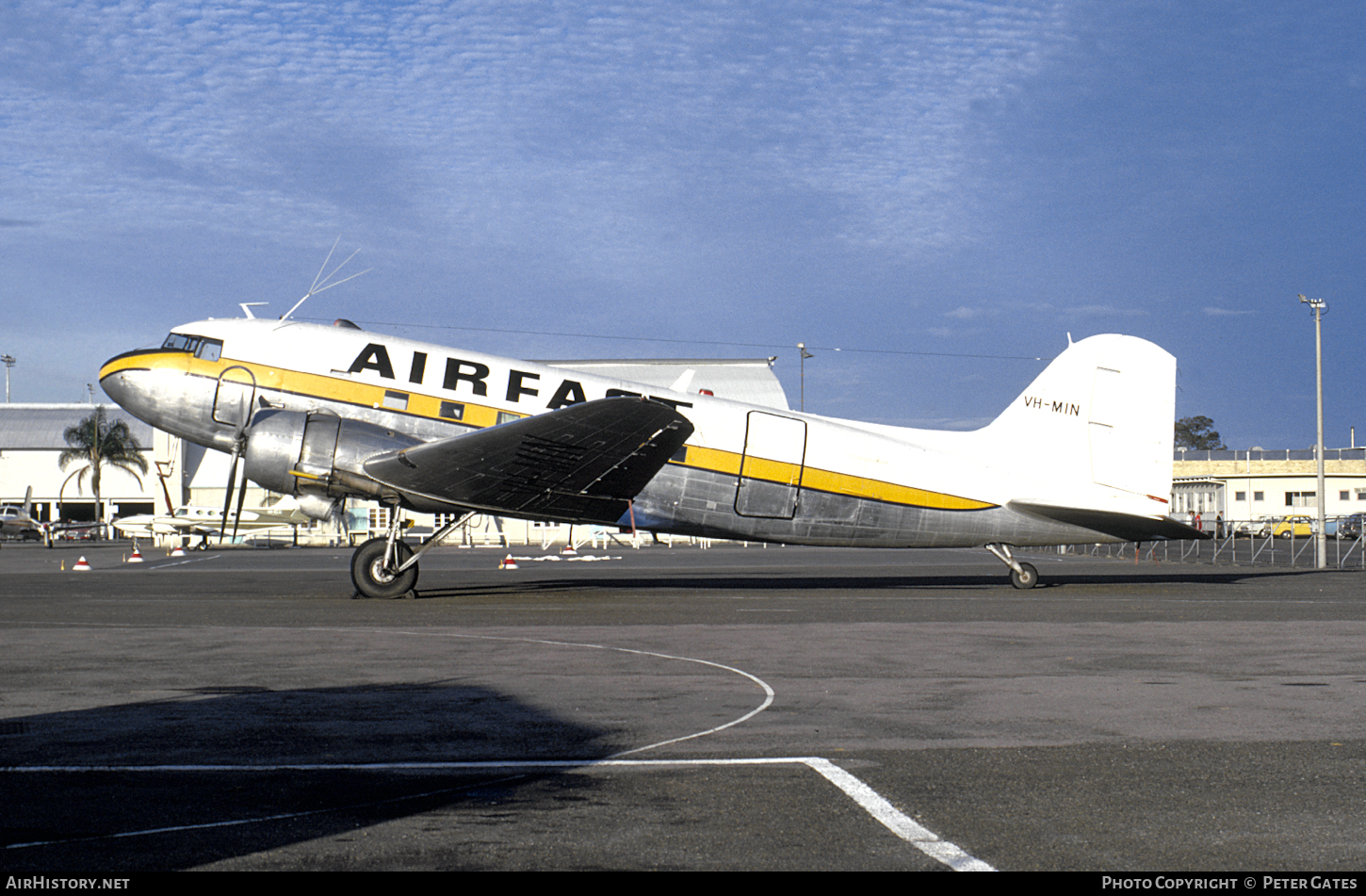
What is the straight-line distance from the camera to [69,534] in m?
87.6

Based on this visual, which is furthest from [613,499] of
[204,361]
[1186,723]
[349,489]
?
[1186,723]

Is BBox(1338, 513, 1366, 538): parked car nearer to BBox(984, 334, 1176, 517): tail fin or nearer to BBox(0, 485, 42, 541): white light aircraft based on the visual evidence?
BBox(984, 334, 1176, 517): tail fin

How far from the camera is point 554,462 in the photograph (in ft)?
63.8

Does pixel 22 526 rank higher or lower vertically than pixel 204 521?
lower

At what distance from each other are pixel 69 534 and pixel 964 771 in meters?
96.7

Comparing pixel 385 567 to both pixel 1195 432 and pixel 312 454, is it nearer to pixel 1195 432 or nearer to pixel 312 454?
pixel 312 454

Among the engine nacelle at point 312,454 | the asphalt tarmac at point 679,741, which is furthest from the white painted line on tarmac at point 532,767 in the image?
the engine nacelle at point 312,454

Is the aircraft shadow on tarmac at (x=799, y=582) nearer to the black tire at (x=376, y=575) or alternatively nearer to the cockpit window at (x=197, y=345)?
the black tire at (x=376, y=575)

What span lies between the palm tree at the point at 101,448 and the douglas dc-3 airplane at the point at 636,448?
8222cm

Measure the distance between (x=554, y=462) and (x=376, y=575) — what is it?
444 centimetres

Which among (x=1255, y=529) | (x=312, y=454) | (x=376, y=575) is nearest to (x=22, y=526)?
(x=376, y=575)

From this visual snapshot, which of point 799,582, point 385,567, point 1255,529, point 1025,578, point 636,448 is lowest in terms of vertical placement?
point 385,567

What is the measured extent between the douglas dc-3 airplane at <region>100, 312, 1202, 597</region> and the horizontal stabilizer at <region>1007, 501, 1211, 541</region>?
0.04 m

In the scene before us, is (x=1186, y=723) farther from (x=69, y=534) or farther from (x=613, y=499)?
(x=69, y=534)
